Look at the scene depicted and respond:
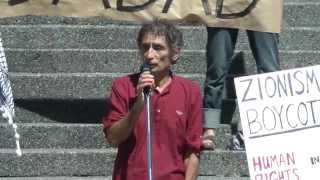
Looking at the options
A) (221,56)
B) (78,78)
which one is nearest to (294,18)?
(78,78)

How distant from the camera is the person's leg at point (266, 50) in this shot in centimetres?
754

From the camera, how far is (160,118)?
5.01m

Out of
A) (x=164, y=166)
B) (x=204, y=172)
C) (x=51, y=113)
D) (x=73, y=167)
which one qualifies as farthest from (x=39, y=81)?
(x=164, y=166)

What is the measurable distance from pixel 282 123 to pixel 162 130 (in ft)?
3.27

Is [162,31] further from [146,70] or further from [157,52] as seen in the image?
[146,70]

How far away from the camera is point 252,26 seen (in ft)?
24.0

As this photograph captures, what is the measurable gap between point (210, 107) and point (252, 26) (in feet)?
1.99

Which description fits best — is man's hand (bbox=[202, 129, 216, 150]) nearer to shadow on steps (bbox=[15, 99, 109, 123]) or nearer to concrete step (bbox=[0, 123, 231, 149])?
concrete step (bbox=[0, 123, 231, 149])

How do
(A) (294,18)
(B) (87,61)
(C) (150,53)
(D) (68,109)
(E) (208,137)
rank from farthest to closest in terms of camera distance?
(A) (294,18) < (B) (87,61) < (D) (68,109) < (E) (208,137) < (C) (150,53)

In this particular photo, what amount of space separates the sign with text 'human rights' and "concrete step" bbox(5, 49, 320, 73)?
4.86 feet

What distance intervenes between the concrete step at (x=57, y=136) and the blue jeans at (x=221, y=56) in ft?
1.61

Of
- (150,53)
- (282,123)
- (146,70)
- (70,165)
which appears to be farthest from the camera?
(70,165)

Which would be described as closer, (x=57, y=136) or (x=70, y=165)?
(x=70, y=165)

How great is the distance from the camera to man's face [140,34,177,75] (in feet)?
16.3
